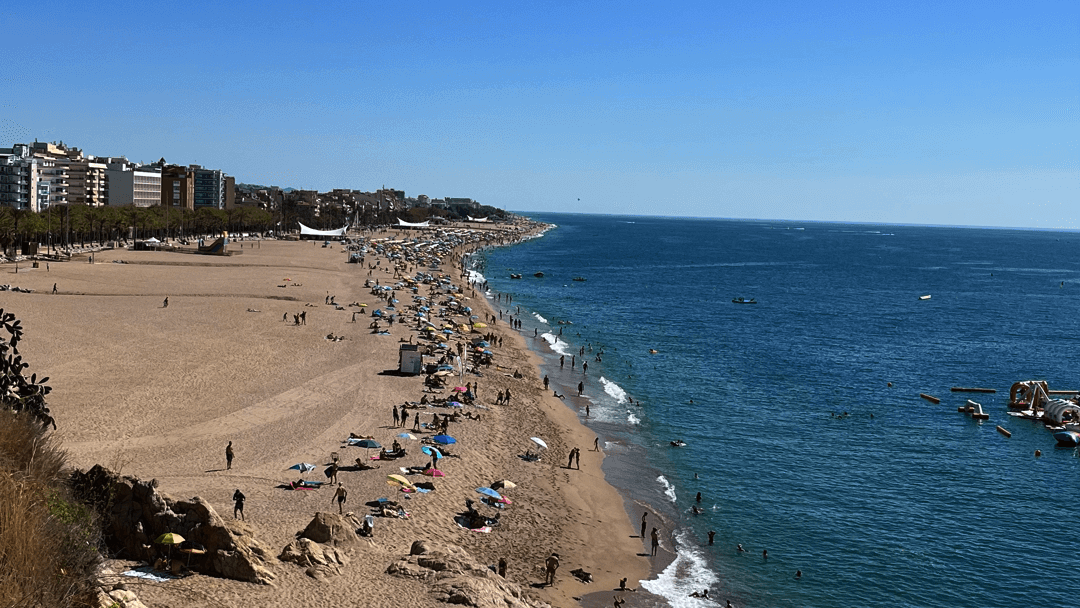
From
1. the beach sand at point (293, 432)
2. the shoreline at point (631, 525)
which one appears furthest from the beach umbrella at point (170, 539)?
the shoreline at point (631, 525)

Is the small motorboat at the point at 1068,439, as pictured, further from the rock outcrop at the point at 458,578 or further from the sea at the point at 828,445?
the rock outcrop at the point at 458,578

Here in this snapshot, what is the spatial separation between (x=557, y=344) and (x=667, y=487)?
29.5 m

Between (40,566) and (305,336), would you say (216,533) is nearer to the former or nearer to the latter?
(40,566)

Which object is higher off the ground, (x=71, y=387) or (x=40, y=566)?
(x=40, y=566)

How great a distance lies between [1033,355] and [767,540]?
4838 cm

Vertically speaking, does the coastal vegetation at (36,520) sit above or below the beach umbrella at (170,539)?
above

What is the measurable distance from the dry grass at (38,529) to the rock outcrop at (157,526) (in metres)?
1.37

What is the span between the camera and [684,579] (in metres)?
23.3

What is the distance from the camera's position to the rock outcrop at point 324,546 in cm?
1842

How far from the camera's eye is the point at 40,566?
35.6ft

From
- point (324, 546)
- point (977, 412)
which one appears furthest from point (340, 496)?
point (977, 412)

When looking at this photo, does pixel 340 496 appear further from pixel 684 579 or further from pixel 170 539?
pixel 684 579

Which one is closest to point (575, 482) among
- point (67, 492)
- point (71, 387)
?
point (67, 492)

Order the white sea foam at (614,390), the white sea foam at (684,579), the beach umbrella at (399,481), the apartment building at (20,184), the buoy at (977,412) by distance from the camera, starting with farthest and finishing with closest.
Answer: the apartment building at (20,184) < the white sea foam at (614,390) < the buoy at (977,412) < the beach umbrella at (399,481) < the white sea foam at (684,579)
